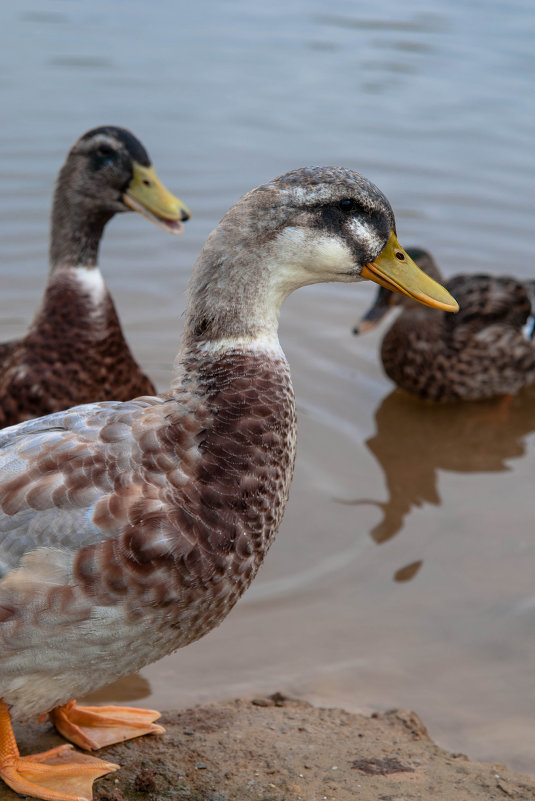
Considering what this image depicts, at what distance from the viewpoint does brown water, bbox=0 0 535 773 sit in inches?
160

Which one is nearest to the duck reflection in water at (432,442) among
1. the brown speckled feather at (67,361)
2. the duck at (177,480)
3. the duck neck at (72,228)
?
the brown speckled feather at (67,361)

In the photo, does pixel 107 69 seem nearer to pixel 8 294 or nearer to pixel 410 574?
pixel 8 294

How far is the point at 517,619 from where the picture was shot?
14.0 ft

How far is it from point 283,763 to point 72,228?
2.63 metres

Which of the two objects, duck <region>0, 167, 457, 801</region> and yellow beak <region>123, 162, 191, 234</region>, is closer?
duck <region>0, 167, 457, 801</region>

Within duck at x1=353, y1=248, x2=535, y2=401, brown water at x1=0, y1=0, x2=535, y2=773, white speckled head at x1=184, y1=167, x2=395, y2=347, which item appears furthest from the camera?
duck at x1=353, y1=248, x2=535, y2=401

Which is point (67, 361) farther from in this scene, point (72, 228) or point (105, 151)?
point (105, 151)

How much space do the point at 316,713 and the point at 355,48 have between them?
871 cm

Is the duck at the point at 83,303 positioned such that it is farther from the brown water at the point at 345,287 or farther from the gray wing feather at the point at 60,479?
the gray wing feather at the point at 60,479

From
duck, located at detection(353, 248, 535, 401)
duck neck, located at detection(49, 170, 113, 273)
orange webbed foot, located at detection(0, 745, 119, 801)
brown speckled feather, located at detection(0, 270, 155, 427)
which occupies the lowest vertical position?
orange webbed foot, located at detection(0, 745, 119, 801)

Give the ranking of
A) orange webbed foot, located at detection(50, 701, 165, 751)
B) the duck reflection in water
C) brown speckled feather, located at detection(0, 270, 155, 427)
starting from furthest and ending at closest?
1. the duck reflection in water
2. brown speckled feather, located at detection(0, 270, 155, 427)
3. orange webbed foot, located at detection(50, 701, 165, 751)

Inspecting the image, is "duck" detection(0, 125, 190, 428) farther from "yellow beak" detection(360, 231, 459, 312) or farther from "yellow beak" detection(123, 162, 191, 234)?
"yellow beak" detection(360, 231, 459, 312)

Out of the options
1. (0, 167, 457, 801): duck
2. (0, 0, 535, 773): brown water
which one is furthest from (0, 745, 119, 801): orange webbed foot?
(0, 0, 535, 773): brown water

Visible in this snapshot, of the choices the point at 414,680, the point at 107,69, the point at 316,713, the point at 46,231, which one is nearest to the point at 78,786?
the point at 316,713
